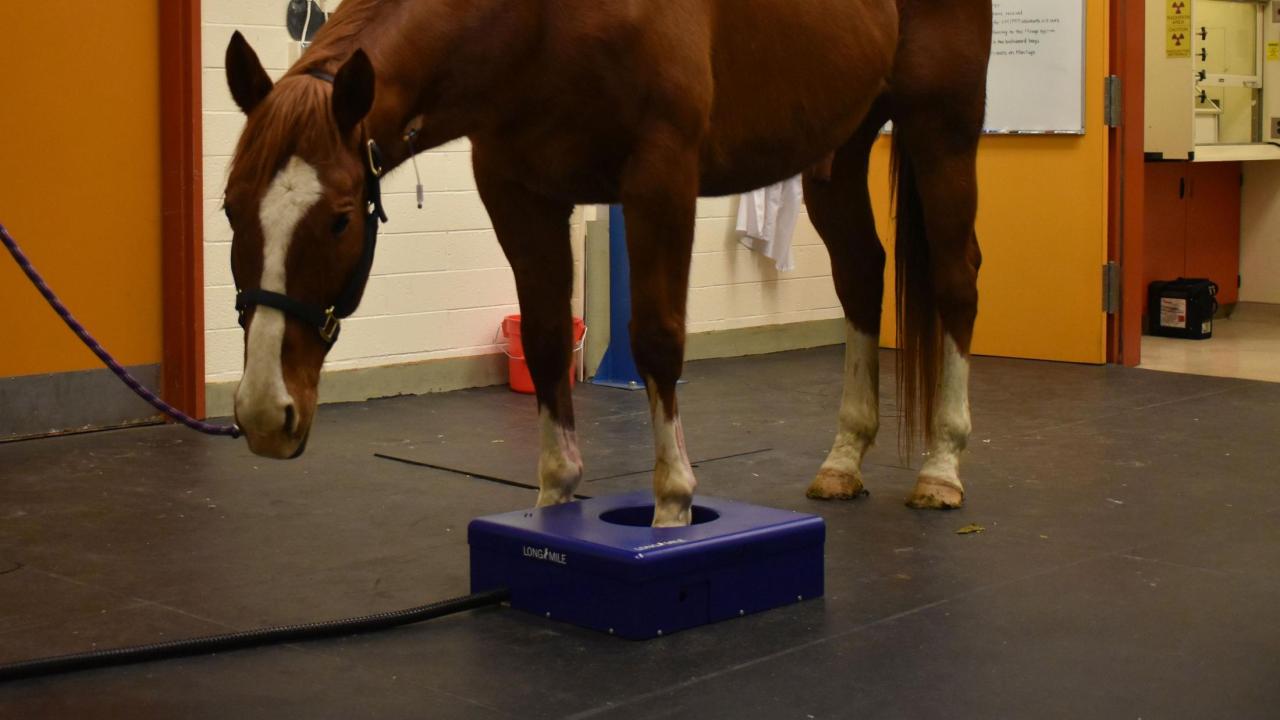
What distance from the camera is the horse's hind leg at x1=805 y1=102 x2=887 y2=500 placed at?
393 cm

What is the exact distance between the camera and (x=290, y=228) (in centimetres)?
226

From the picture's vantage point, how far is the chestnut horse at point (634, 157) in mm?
2281

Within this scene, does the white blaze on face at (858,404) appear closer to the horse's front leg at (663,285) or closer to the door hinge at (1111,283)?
the horse's front leg at (663,285)

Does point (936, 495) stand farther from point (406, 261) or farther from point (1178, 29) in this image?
point (1178, 29)

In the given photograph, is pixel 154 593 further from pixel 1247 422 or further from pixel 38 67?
pixel 1247 422

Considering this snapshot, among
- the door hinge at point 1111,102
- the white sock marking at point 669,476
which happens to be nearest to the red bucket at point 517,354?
the door hinge at point 1111,102

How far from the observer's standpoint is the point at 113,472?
4.25 metres

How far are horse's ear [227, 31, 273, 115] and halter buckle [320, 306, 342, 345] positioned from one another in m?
0.34

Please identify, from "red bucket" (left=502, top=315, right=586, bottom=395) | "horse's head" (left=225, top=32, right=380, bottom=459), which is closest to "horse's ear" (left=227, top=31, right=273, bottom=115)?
"horse's head" (left=225, top=32, right=380, bottom=459)

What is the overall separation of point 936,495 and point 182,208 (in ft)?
8.95

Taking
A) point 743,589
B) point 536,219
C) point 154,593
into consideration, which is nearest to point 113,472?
point 154,593

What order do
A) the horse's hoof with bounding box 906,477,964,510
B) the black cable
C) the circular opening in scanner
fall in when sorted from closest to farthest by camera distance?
the black cable < the circular opening in scanner < the horse's hoof with bounding box 906,477,964,510

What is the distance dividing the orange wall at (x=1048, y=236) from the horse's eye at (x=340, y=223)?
4.68 meters

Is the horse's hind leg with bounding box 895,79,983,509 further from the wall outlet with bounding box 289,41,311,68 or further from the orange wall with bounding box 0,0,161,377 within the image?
the orange wall with bounding box 0,0,161,377
